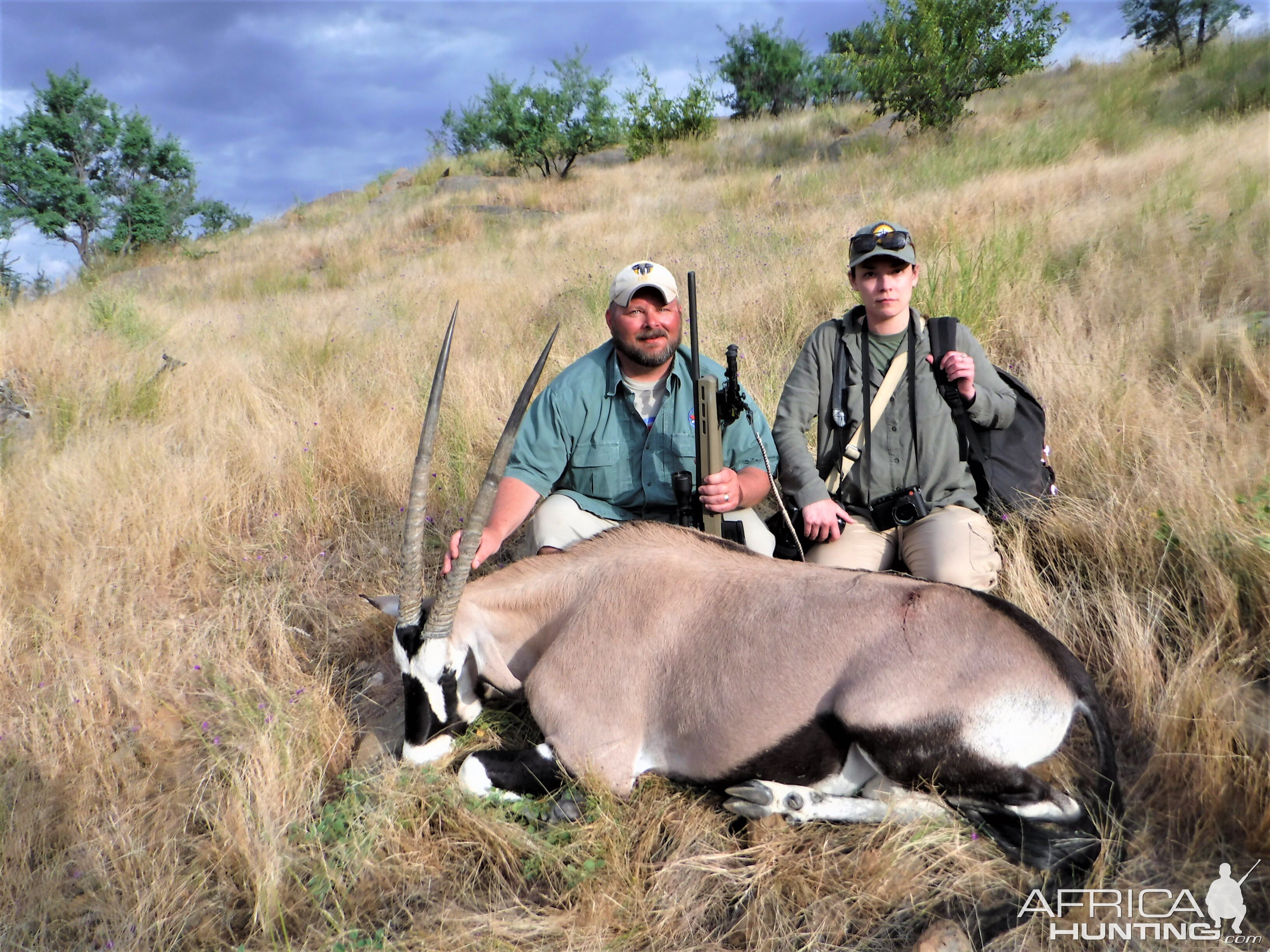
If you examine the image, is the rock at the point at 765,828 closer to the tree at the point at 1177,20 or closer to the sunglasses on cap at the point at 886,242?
the sunglasses on cap at the point at 886,242

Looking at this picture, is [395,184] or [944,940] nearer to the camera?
[944,940]

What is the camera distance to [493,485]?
2.88 meters

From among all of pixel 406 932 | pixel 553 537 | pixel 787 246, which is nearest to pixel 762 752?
pixel 406 932

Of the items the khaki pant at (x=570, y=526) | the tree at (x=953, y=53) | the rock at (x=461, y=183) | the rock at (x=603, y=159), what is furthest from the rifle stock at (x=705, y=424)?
the rock at (x=603, y=159)

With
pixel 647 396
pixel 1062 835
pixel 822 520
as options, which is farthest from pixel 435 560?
pixel 1062 835

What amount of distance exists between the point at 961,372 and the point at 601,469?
188 centimetres

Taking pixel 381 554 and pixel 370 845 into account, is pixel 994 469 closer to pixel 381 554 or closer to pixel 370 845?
pixel 370 845

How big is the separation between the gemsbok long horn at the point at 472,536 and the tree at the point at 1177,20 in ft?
78.2

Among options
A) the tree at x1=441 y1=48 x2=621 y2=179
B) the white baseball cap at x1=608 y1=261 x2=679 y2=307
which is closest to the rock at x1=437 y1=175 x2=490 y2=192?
the tree at x1=441 y1=48 x2=621 y2=179

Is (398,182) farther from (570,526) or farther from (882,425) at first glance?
(882,425)

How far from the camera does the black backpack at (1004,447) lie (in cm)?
378

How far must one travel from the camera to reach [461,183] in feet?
82.7

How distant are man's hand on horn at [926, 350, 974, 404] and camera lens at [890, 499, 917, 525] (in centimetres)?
59

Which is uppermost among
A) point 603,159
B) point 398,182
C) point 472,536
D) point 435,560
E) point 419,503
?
point 398,182
